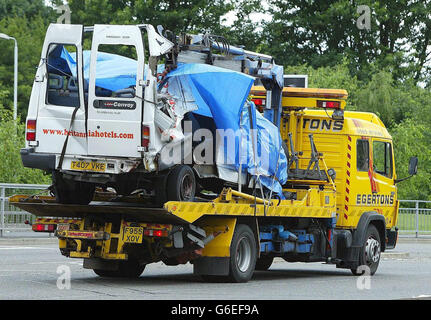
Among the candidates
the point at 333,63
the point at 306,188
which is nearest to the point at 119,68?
the point at 306,188

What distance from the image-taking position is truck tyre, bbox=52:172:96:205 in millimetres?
14883

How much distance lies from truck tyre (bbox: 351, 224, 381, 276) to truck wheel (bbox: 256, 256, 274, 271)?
159 cm

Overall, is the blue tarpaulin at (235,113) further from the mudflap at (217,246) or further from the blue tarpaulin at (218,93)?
the mudflap at (217,246)

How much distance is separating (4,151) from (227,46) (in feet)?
60.3

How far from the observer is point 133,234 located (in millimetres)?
14336

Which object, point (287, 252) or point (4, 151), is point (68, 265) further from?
point (4, 151)

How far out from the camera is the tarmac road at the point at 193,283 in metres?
13.2

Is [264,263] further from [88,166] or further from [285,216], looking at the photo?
[88,166]

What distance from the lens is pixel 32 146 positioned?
1429cm

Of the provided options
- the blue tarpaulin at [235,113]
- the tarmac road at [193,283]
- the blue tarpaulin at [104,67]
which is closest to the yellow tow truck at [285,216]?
the tarmac road at [193,283]

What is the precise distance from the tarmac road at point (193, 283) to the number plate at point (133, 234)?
65 cm

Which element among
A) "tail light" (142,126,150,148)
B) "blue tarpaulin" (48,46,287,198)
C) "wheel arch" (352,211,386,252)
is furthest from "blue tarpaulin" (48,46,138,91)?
"wheel arch" (352,211,386,252)

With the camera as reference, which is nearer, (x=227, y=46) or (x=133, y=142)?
(x=133, y=142)
